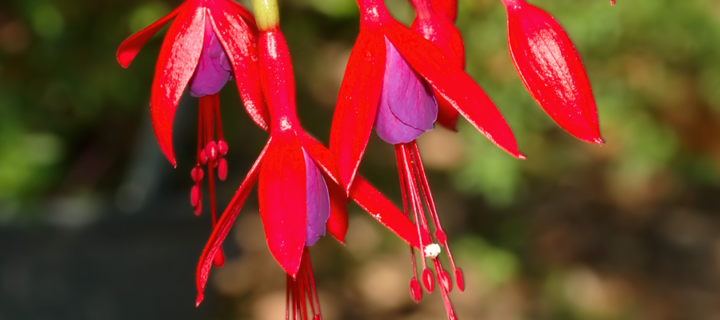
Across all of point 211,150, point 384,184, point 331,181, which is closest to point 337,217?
point 331,181

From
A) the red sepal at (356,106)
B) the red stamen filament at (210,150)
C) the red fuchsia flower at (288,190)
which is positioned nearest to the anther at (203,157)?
the red stamen filament at (210,150)

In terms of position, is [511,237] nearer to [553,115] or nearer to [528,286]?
[528,286]

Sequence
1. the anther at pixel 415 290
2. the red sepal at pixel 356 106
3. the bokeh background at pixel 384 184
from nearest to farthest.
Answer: the red sepal at pixel 356 106, the anther at pixel 415 290, the bokeh background at pixel 384 184

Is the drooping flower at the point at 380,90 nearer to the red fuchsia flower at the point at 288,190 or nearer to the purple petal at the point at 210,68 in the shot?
the red fuchsia flower at the point at 288,190

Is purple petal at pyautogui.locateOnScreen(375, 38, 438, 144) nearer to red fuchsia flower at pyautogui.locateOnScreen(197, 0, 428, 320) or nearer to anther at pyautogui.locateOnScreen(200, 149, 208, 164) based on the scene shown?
red fuchsia flower at pyautogui.locateOnScreen(197, 0, 428, 320)

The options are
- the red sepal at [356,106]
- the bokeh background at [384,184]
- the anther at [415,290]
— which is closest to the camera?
the red sepal at [356,106]

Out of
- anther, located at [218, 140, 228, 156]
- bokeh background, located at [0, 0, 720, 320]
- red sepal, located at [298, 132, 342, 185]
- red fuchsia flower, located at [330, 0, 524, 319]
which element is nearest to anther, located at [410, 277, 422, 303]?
red fuchsia flower, located at [330, 0, 524, 319]

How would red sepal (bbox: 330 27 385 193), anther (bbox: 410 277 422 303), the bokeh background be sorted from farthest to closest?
the bokeh background < anther (bbox: 410 277 422 303) < red sepal (bbox: 330 27 385 193)
